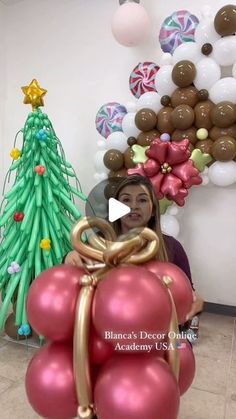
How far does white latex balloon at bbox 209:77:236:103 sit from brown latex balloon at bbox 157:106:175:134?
0.90 feet

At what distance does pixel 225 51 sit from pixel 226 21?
0.47 ft

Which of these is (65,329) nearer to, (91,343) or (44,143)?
Result: (91,343)

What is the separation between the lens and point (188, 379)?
639 mm

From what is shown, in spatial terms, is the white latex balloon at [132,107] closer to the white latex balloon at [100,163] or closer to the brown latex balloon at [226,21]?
the white latex balloon at [100,163]

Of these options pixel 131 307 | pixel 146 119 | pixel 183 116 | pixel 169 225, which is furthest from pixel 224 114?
pixel 131 307

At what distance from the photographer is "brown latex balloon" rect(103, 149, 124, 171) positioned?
6.91ft

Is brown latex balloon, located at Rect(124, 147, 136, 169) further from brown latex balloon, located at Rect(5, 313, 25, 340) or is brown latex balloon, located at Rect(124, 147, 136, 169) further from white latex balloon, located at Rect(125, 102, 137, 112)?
brown latex balloon, located at Rect(5, 313, 25, 340)

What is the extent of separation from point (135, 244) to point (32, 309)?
20 centimetres

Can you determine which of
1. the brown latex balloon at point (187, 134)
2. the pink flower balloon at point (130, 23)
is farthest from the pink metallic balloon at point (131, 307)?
the pink flower balloon at point (130, 23)

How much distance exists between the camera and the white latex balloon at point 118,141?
214 centimetres

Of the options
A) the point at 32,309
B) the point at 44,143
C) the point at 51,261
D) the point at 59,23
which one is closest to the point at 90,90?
the point at 59,23

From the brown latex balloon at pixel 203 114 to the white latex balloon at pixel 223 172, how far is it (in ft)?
0.76

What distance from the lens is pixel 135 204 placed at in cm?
59

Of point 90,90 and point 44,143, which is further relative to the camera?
point 90,90
